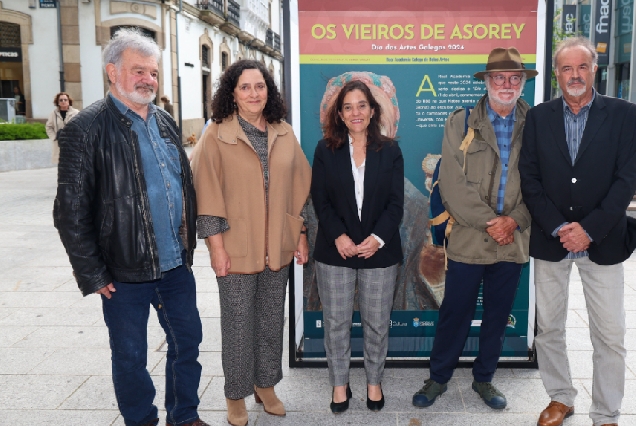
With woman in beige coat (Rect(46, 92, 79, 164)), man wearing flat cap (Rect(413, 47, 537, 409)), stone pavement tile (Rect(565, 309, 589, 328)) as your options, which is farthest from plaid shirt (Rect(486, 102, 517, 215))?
woman in beige coat (Rect(46, 92, 79, 164))

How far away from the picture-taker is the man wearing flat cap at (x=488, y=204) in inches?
129

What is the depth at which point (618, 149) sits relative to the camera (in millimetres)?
2992

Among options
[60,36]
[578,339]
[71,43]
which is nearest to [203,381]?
[578,339]

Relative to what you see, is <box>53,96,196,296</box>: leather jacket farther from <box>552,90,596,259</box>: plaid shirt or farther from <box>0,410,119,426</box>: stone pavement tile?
<box>552,90,596,259</box>: plaid shirt

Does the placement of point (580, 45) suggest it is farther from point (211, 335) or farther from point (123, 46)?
point (211, 335)

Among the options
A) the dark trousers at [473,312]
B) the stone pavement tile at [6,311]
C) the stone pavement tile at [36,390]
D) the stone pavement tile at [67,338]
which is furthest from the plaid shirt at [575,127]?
the stone pavement tile at [6,311]

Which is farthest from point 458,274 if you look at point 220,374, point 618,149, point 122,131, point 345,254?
point 122,131

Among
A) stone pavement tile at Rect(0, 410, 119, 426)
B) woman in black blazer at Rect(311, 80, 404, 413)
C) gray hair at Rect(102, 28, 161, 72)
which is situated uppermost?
gray hair at Rect(102, 28, 161, 72)

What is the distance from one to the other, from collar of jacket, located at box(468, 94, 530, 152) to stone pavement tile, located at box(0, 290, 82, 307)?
12.9 ft

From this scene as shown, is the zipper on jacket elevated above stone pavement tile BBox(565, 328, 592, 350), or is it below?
above

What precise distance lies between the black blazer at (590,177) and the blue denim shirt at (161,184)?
1774mm

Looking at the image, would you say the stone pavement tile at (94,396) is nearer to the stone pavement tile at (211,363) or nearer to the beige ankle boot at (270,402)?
the stone pavement tile at (211,363)

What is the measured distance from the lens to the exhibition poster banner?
3643 mm

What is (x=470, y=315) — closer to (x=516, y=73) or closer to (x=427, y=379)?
(x=427, y=379)
